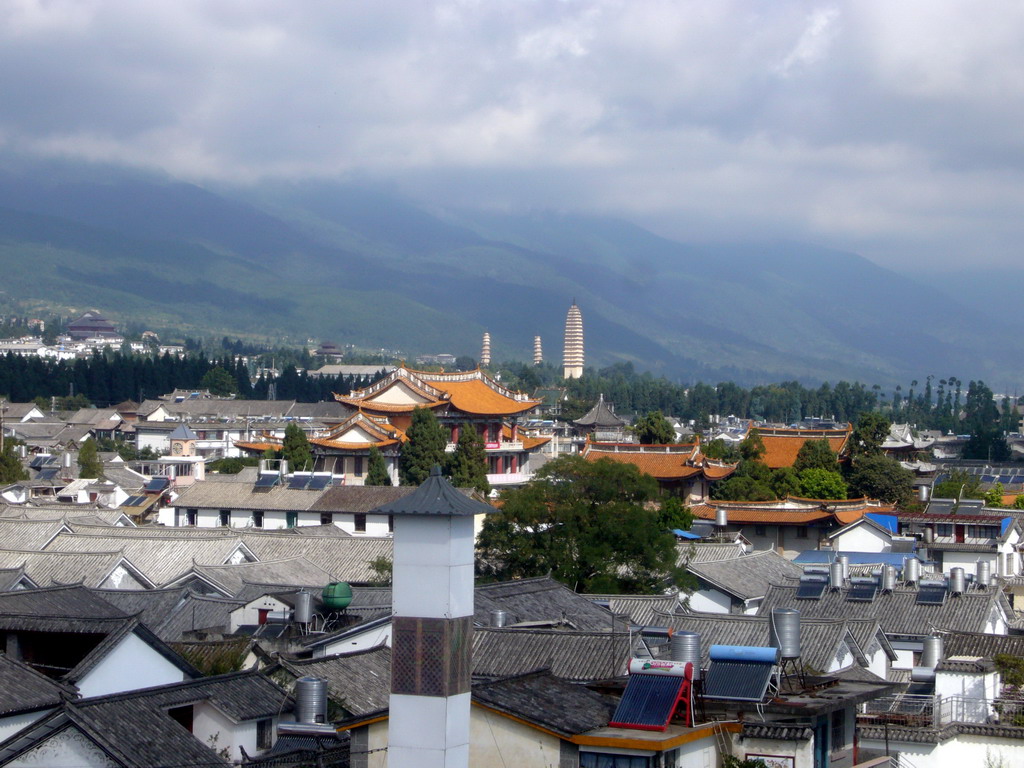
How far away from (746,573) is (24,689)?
74.9 ft

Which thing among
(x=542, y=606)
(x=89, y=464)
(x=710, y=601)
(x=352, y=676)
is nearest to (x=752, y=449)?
(x=89, y=464)

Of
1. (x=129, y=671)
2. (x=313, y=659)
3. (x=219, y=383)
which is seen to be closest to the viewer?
Result: (x=129, y=671)

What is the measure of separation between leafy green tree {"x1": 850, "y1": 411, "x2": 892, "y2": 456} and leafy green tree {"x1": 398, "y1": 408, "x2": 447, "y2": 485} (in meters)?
17.8

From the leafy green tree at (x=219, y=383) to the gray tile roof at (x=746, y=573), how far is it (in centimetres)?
10837

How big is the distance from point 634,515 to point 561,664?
15.1 meters

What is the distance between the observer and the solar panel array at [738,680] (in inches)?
599

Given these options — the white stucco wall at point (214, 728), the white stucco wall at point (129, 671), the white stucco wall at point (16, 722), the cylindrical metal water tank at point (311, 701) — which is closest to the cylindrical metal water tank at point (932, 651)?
the cylindrical metal water tank at point (311, 701)

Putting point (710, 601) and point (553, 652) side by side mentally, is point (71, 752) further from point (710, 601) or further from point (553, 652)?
point (710, 601)

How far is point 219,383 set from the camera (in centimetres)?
14400

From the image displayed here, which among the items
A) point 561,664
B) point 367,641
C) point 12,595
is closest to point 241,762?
point 561,664

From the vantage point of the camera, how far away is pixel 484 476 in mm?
58844

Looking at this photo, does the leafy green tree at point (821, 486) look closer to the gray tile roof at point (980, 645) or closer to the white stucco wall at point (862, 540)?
the white stucco wall at point (862, 540)

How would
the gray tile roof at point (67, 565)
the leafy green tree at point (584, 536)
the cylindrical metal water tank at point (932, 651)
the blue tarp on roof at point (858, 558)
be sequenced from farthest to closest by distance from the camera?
the blue tarp on roof at point (858, 558), the leafy green tree at point (584, 536), the gray tile roof at point (67, 565), the cylindrical metal water tank at point (932, 651)

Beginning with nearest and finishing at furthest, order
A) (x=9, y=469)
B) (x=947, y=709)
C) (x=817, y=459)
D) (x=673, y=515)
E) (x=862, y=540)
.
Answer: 1. (x=947, y=709)
2. (x=862, y=540)
3. (x=673, y=515)
4. (x=817, y=459)
5. (x=9, y=469)
